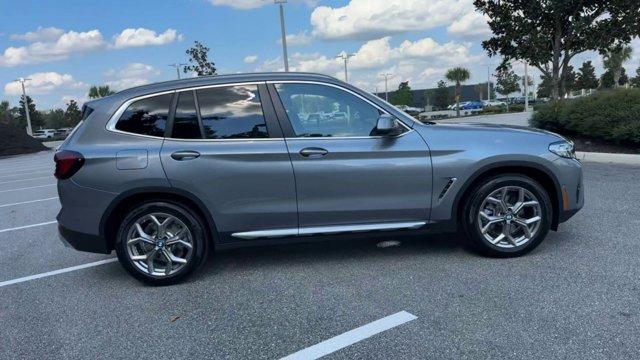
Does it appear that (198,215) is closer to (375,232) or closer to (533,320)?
(375,232)

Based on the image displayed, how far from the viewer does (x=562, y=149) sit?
4648mm

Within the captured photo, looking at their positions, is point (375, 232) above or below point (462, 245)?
above

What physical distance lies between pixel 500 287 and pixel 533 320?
1.90ft

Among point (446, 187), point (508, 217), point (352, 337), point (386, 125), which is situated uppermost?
point (386, 125)

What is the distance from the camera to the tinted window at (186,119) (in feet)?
14.4

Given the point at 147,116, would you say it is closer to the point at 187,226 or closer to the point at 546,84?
the point at 187,226

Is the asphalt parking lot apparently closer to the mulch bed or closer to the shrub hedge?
the shrub hedge

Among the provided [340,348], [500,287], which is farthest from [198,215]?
[500,287]

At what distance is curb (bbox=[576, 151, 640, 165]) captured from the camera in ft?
32.2

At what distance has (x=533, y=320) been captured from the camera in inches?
136

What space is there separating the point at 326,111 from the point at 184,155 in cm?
Answer: 124

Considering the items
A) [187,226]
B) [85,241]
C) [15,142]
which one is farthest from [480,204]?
[15,142]

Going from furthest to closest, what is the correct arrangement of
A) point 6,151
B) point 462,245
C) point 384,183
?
point 6,151
point 462,245
point 384,183

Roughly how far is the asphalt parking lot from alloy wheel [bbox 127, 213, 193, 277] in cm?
20
